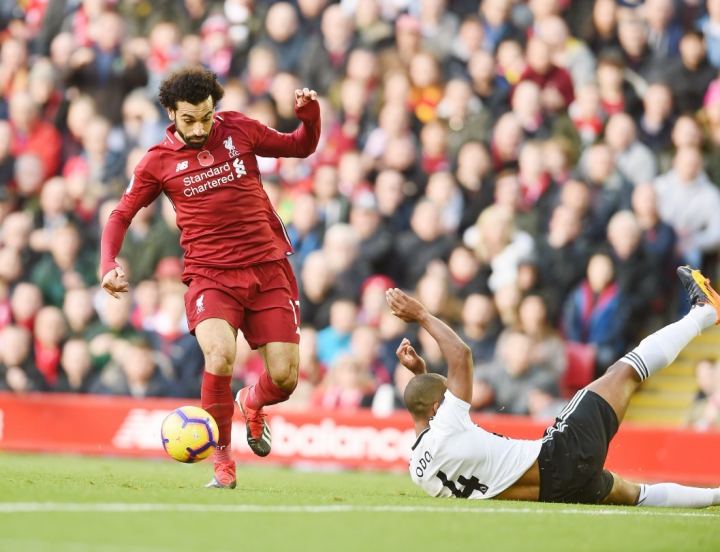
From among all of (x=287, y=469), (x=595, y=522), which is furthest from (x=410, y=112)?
(x=595, y=522)

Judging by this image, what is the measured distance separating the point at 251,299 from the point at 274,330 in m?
0.26

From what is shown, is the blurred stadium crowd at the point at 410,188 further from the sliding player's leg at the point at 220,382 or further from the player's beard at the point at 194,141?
the player's beard at the point at 194,141

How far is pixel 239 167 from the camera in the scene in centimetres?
804

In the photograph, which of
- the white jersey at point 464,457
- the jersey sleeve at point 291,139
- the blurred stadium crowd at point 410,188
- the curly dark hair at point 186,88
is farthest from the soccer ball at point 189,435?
the blurred stadium crowd at point 410,188

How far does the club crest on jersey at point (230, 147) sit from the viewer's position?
26.2 feet

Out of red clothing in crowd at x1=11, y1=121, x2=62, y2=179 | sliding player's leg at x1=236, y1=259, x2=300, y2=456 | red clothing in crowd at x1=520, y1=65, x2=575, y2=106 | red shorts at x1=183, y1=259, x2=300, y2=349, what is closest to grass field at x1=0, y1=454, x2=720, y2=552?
sliding player's leg at x1=236, y1=259, x2=300, y2=456

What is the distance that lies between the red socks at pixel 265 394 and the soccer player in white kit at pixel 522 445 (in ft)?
3.75

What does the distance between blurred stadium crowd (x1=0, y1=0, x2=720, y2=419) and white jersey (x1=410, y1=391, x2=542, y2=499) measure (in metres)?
4.34

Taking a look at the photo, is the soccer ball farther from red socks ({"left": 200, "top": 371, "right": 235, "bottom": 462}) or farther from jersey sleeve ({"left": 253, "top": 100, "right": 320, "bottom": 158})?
jersey sleeve ({"left": 253, "top": 100, "right": 320, "bottom": 158})

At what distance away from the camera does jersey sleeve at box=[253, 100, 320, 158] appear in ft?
26.7

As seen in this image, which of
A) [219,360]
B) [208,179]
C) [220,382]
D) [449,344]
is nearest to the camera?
[449,344]

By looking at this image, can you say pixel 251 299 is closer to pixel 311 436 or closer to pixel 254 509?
pixel 254 509

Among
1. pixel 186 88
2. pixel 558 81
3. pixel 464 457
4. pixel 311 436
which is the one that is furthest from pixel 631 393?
pixel 558 81

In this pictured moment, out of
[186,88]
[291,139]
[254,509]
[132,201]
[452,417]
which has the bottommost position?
[254,509]
